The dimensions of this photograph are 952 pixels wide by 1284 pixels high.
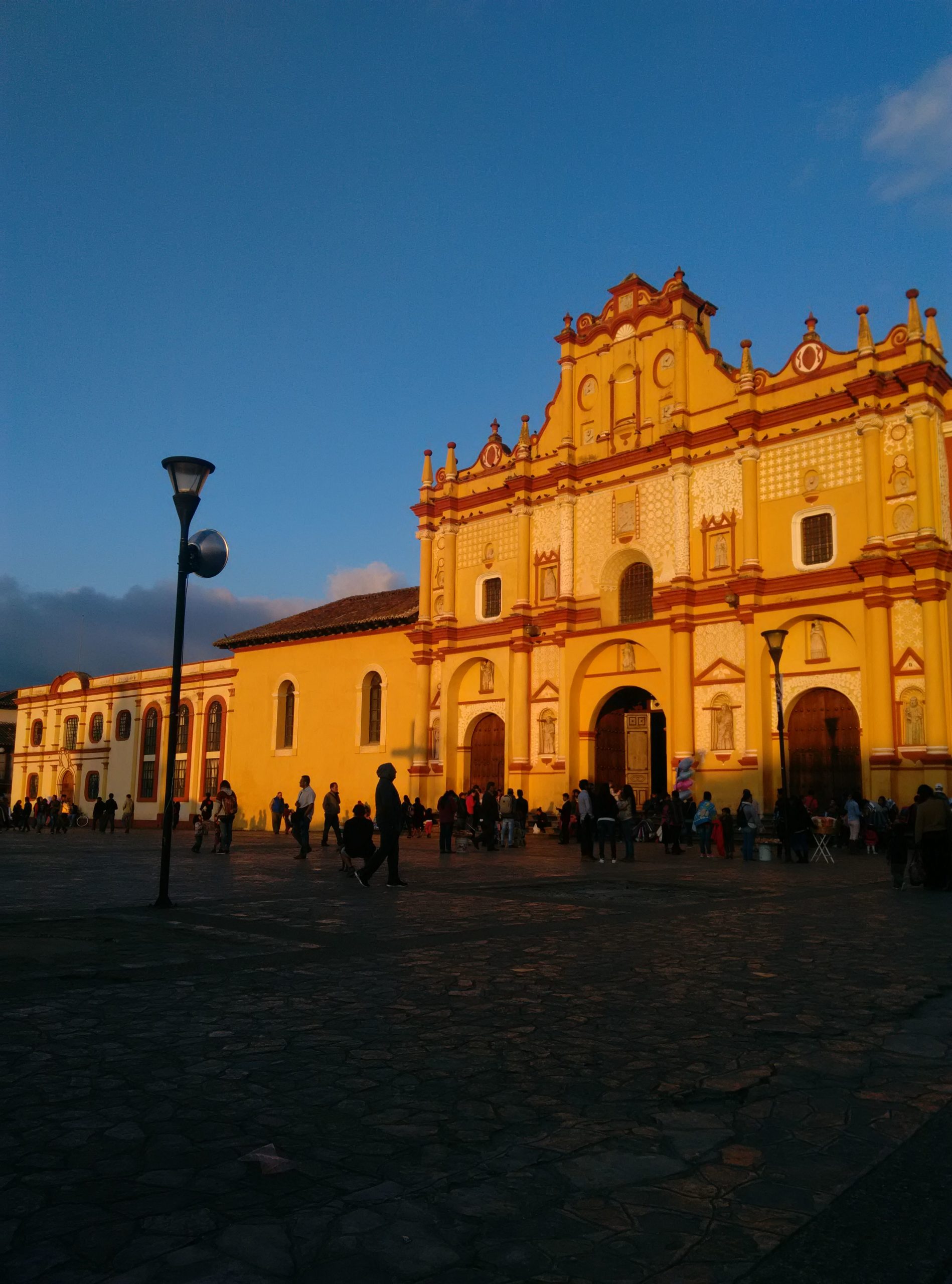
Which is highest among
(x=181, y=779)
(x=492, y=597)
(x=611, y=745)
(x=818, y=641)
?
(x=492, y=597)

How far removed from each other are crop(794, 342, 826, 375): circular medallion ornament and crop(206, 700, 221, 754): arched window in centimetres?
2770

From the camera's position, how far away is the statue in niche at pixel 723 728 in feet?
89.1

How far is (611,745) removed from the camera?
31766 mm

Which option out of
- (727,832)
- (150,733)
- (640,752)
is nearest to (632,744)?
(640,752)

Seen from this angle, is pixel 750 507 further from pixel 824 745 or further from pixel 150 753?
pixel 150 753

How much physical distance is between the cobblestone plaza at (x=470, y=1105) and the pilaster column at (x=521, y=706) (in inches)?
897

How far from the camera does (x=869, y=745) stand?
24453 millimetres

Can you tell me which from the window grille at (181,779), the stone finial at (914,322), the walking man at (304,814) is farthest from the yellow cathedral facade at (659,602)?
the walking man at (304,814)

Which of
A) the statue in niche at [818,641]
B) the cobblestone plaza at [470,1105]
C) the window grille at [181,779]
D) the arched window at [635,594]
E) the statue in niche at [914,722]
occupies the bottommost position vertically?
the cobblestone plaza at [470,1105]

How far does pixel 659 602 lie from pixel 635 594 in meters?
1.88

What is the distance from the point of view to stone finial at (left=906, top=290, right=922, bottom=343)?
25.2 meters

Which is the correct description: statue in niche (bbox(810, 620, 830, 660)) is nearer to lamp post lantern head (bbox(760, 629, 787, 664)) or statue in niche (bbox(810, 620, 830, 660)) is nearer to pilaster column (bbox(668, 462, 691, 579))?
pilaster column (bbox(668, 462, 691, 579))

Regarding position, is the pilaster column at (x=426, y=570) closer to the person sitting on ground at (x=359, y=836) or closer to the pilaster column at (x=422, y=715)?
the pilaster column at (x=422, y=715)

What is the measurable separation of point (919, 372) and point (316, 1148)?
84.0 ft
